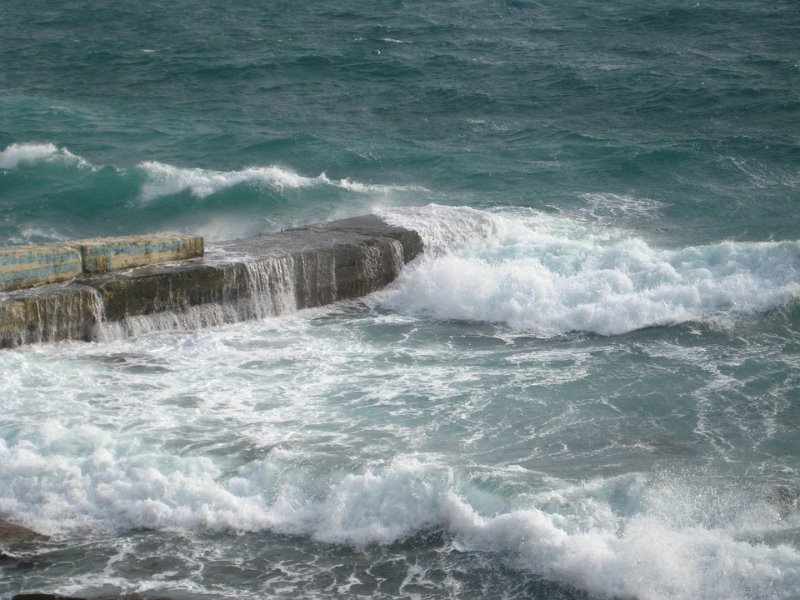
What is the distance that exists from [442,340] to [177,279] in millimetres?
3170

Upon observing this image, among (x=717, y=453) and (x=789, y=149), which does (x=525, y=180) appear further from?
(x=717, y=453)

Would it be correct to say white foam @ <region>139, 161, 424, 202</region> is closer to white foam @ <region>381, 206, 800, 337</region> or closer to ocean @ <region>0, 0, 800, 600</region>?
ocean @ <region>0, 0, 800, 600</region>

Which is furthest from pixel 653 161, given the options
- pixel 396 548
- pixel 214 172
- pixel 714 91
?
pixel 396 548

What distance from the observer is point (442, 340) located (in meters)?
13.2

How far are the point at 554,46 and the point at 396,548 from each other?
22.2 m

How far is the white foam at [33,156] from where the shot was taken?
20938 millimetres

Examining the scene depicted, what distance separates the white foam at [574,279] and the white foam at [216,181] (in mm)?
3798

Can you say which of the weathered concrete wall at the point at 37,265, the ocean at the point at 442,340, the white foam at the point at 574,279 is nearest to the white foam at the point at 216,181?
the ocean at the point at 442,340

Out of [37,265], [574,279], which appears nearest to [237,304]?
[37,265]

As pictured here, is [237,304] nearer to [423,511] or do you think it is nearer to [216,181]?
[423,511]

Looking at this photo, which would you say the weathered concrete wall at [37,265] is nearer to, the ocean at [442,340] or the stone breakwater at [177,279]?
the stone breakwater at [177,279]

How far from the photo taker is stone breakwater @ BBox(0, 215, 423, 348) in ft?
39.8

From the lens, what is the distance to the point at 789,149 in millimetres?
21188

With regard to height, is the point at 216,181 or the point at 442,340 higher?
the point at 216,181
